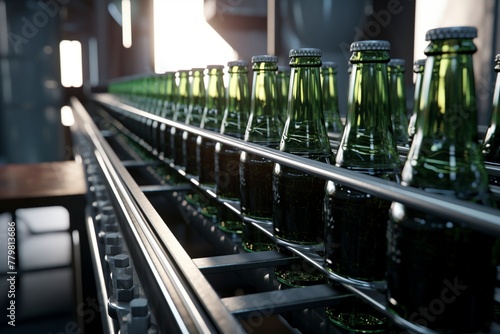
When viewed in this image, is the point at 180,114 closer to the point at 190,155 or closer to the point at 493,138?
the point at 190,155

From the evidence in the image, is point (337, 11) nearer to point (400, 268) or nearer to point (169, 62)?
point (400, 268)

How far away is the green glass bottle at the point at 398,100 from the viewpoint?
802 millimetres

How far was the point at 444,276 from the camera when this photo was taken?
41 centimetres

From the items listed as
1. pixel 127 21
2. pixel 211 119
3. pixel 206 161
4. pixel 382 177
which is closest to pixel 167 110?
pixel 211 119

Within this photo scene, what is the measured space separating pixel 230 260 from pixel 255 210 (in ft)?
0.44

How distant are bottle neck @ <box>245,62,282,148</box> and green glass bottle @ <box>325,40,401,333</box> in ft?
0.78

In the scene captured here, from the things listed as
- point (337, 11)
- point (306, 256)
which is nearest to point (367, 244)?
point (306, 256)

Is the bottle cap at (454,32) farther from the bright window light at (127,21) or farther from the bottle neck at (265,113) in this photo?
the bright window light at (127,21)

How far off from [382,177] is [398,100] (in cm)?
36

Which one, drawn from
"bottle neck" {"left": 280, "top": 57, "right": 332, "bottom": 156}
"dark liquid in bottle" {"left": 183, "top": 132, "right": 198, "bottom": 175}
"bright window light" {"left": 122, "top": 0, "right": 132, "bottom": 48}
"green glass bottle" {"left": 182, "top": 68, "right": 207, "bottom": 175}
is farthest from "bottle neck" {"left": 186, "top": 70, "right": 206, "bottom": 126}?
"bright window light" {"left": 122, "top": 0, "right": 132, "bottom": 48}

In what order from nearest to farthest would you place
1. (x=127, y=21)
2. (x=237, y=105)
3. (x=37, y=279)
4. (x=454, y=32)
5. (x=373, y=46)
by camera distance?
(x=454, y=32), (x=373, y=46), (x=237, y=105), (x=37, y=279), (x=127, y=21)

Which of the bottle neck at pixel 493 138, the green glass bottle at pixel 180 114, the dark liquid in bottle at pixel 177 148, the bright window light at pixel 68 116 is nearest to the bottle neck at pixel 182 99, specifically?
the green glass bottle at pixel 180 114

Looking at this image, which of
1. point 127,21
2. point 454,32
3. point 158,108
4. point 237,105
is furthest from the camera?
point 127,21

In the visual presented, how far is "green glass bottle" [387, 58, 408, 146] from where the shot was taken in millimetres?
802
